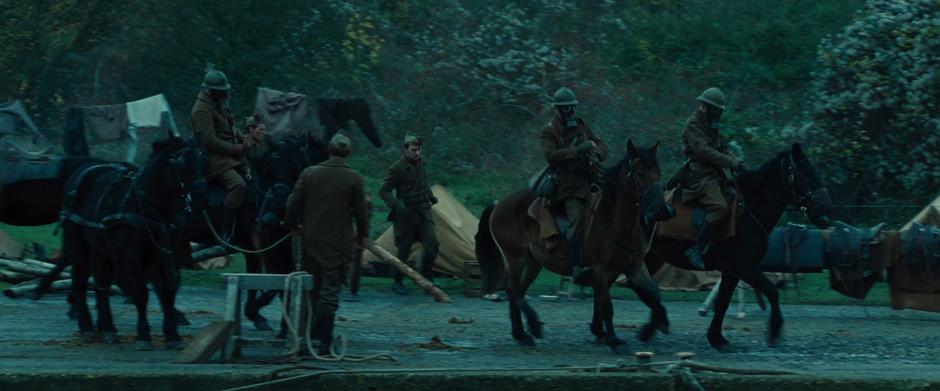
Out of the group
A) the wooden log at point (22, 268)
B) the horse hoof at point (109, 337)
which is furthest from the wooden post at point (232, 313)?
the wooden log at point (22, 268)

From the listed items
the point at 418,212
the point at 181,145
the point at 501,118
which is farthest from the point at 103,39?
the point at 181,145

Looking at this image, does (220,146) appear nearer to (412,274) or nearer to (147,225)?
(147,225)

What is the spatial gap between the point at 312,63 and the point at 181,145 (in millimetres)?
17542

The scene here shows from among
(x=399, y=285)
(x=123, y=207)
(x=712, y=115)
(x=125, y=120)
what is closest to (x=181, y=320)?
(x=123, y=207)

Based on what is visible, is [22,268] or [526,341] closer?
[526,341]

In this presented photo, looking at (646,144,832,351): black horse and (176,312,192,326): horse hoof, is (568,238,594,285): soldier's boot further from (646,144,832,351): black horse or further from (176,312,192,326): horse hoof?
(176,312,192,326): horse hoof

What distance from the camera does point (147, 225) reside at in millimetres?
12312

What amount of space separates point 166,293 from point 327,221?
2.03 meters

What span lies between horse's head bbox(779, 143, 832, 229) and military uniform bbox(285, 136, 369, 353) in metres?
4.65

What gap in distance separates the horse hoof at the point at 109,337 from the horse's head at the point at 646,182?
4938mm

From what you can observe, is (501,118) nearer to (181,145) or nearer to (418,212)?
(418,212)

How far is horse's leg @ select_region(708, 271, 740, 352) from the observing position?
1311 centimetres

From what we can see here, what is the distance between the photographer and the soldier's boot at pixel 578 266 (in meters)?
13.2

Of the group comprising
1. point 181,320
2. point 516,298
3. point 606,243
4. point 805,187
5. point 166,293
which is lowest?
point 181,320
